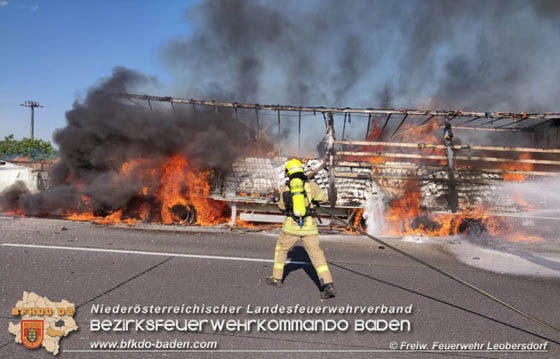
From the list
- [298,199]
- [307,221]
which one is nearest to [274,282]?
[307,221]

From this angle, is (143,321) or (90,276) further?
(90,276)

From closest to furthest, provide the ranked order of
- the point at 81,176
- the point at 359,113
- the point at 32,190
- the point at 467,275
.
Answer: the point at 467,275, the point at 359,113, the point at 81,176, the point at 32,190

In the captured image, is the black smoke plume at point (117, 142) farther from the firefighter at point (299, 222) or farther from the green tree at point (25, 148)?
the green tree at point (25, 148)

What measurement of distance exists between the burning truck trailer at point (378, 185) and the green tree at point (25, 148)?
31.4 meters

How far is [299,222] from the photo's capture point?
4.54 m

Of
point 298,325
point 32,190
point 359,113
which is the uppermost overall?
point 359,113

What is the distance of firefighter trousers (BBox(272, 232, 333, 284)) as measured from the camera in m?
4.36

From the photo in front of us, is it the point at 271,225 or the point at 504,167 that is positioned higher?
the point at 504,167

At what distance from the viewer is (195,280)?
15.7ft

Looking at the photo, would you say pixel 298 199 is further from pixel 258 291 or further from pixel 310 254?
pixel 258 291

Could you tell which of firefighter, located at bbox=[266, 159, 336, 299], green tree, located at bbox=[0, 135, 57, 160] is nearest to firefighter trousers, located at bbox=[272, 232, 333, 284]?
firefighter, located at bbox=[266, 159, 336, 299]

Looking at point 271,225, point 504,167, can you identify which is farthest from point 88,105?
point 504,167

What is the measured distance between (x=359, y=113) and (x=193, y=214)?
523 centimetres

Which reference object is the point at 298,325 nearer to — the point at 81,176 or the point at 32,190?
the point at 81,176
